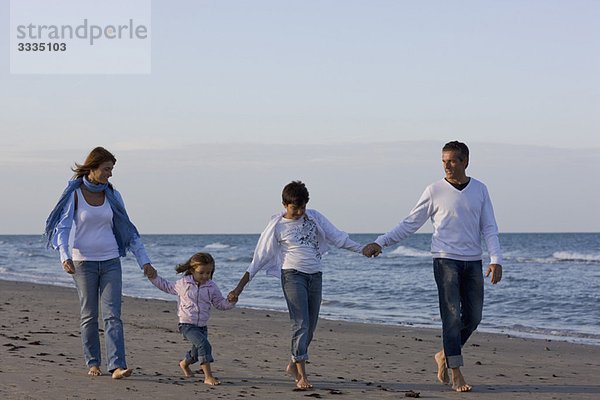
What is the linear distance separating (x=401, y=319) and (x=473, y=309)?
7936 millimetres

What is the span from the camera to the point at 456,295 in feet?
22.9

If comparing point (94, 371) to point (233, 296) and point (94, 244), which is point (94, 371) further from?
point (233, 296)

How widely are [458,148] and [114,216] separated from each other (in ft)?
8.91

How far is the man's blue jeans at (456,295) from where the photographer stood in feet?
22.8

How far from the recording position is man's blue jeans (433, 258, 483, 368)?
6.95 metres

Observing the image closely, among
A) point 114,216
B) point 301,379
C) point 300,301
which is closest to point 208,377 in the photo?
point 301,379

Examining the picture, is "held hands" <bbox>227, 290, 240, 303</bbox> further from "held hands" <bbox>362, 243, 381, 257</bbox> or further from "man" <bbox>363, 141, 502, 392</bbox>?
"man" <bbox>363, 141, 502, 392</bbox>

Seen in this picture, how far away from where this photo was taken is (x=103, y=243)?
720 centimetres

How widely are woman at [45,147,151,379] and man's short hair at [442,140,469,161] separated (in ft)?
8.24

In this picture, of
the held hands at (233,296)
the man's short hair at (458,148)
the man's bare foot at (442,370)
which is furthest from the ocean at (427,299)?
the held hands at (233,296)

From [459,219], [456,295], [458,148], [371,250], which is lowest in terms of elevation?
[456,295]

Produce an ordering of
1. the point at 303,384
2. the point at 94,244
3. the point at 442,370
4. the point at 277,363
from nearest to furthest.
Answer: the point at 303,384, the point at 94,244, the point at 442,370, the point at 277,363

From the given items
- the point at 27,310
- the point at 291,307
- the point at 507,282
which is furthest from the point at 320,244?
the point at 507,282

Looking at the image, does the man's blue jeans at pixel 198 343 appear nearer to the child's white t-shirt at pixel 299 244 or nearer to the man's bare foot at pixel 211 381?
the man's bare foot at pixel 211 381
